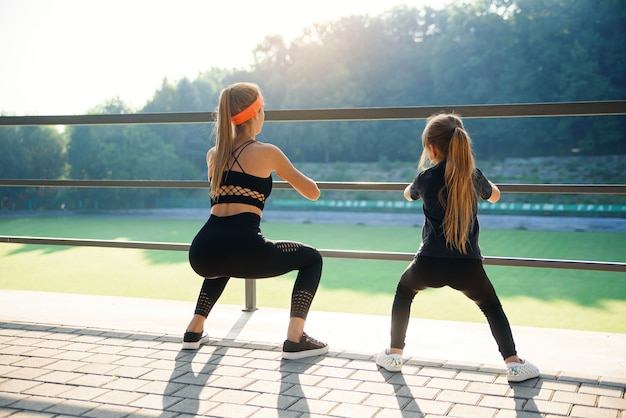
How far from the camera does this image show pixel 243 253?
110 inches

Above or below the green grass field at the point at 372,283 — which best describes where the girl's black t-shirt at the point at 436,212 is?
above

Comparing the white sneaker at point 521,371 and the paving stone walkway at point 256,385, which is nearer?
the paving stone walkway at point 256,385

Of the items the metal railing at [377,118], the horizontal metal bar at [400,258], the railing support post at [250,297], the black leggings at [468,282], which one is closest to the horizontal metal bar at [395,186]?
the metal railing at [377,118]

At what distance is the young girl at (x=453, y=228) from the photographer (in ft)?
8.42

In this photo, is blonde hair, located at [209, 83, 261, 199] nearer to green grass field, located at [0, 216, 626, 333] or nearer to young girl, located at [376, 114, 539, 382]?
young girl, located at [376, 114, 539, 382]

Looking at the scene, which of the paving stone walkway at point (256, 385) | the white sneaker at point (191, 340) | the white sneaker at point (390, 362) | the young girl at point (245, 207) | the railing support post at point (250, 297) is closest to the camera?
the paving stone walkway at point (256, 385)

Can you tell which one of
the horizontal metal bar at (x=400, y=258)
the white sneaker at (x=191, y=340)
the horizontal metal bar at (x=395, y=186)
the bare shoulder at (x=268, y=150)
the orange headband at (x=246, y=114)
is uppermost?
the orange headband at (x=246, y=114)

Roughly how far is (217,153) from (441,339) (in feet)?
4.45

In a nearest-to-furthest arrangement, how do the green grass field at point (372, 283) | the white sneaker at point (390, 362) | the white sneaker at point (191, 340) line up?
the white sneaker at point (390, 362) < the white sneaker at point (191, 340) < the green grass field at point (372, 283)

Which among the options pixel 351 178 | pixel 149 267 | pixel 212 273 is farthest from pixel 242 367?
pixel 351 178

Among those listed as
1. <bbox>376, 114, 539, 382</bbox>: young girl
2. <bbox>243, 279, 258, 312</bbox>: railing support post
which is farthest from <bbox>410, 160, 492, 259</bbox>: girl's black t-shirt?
<bbox>243, 279, 258, 312</bbox>: railing support post

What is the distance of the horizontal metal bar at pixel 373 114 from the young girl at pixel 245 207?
422mm

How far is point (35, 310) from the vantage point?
3896 millimetres

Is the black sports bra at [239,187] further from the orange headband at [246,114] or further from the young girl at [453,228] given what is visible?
the young girl at [453,228]
